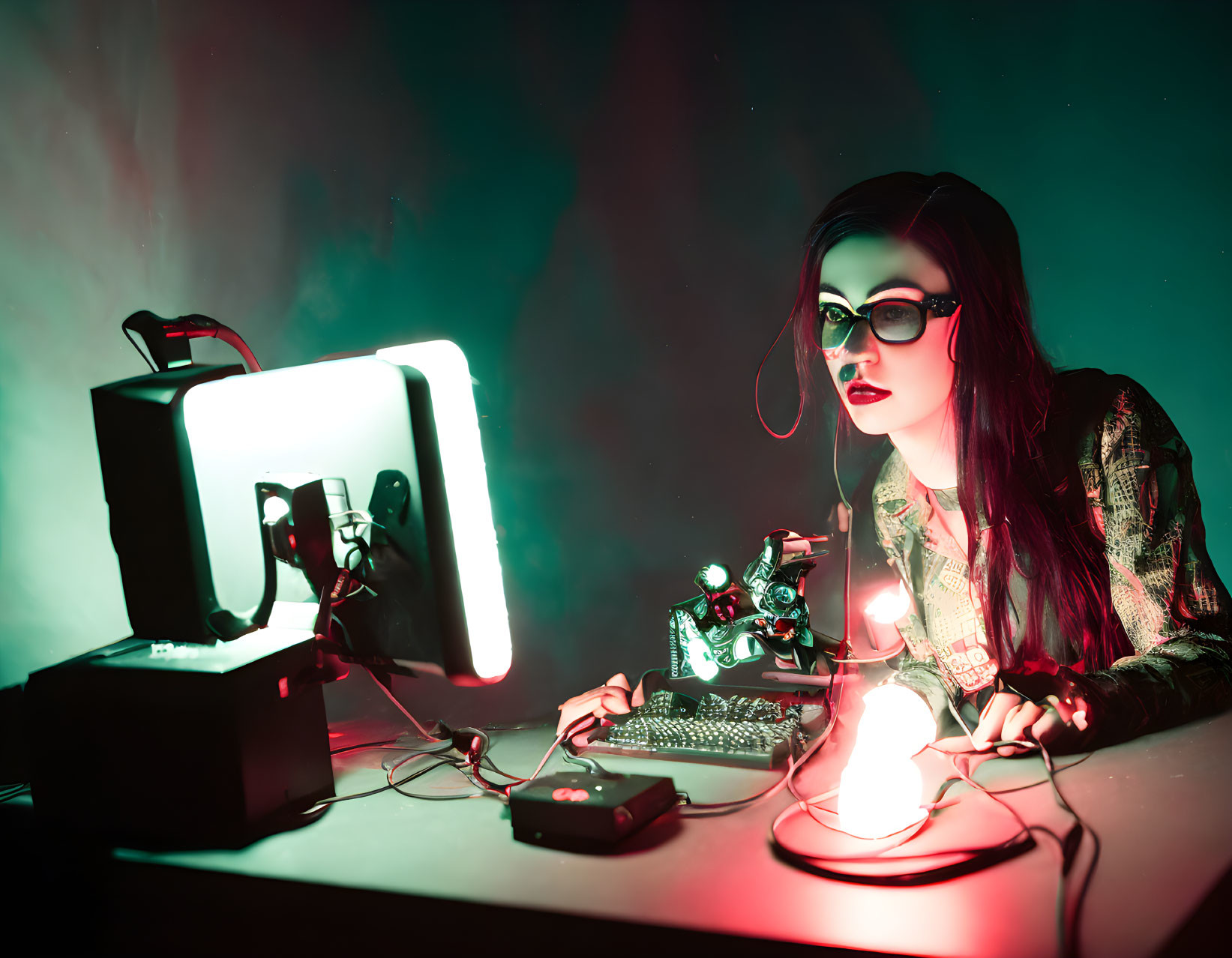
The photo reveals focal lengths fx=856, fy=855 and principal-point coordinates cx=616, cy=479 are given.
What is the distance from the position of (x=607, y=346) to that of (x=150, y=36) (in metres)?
1.32

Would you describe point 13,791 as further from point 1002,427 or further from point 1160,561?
point 1160,561

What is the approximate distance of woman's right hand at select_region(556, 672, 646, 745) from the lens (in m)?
1.46

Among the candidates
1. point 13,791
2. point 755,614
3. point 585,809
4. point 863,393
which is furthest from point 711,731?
point 13,791

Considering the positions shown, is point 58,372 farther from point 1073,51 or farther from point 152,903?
point 1073,51

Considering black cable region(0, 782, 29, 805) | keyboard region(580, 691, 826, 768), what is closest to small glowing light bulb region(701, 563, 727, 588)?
keyboard region(580, 691, 826, 768)

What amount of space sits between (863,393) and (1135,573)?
1.63ft

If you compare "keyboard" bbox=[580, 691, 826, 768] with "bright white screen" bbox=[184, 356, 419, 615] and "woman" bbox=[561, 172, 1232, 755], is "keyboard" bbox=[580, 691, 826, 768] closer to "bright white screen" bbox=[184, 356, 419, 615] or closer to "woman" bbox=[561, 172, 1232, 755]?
"woman" bbox=[561, 172, 1232, 755]

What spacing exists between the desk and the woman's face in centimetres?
57

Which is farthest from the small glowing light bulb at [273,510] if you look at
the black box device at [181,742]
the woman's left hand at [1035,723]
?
the woman's left hand at [1035,723]

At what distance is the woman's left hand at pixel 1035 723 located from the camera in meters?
1.16

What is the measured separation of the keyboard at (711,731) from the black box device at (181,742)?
1.45 feet

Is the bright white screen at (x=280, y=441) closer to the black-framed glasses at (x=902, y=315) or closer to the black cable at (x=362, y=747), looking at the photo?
the black cable at (x=362, y=747)

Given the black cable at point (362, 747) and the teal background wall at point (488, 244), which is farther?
the teal background wall at point (488, 244)

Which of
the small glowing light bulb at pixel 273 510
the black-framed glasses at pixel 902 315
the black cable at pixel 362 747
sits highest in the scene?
the black-framed glasses at pixel 902 315
